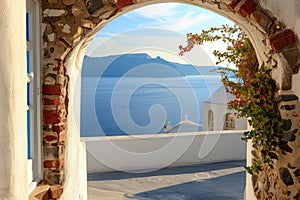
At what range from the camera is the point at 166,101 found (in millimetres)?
9398

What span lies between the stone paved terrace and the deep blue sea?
1.34m

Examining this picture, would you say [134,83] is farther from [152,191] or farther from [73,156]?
[73,156]

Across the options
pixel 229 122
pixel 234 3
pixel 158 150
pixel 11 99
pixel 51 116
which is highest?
pixel 234 3

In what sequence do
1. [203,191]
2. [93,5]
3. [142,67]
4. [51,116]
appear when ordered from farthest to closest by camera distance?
[142,67] < [203,191] < [51,116] < [93,5]

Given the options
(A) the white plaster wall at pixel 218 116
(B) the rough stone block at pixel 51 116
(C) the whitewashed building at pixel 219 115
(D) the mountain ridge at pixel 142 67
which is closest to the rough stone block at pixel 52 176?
(B) the rough stone block at pixel 51 116

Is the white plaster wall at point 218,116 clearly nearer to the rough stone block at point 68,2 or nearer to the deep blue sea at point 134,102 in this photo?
the deep blue sea at point 134,102

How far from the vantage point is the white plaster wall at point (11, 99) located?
122 cm

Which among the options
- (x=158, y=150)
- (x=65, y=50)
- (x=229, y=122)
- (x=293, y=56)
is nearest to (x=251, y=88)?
(x=293, y=56)

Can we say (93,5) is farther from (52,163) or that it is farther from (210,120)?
(210,120)

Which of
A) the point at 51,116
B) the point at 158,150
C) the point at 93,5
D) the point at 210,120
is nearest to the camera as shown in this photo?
the point at 93,5

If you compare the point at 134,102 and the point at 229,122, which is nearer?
the point at 134,102

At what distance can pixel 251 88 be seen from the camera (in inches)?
88.3

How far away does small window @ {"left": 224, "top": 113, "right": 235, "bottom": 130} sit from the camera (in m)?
10.2

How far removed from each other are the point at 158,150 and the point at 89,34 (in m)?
4.89
